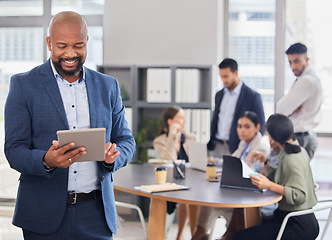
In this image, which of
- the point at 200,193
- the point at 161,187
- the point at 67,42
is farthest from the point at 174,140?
the point at 67,42

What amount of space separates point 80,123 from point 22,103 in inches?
8.7

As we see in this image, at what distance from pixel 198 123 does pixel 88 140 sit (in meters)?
3.44

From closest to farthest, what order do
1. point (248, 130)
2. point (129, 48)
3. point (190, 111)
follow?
point (248, 130), point (190, 111), point (129, 48)

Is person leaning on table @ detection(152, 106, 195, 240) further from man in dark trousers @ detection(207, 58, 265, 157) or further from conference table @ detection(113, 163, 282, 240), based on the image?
conference table @ detection(113, 163, 282, 240)

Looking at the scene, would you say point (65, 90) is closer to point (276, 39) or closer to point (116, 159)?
point (116, 159)

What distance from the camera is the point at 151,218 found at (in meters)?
3.05

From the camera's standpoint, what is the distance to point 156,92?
5082 millimetres

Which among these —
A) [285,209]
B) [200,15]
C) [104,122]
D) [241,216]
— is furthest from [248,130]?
[104,122]

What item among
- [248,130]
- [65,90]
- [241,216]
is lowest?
[241,216]

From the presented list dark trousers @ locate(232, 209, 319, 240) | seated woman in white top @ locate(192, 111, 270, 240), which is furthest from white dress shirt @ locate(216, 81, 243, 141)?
dark trousers @ locate(232, 209, 319, 240)

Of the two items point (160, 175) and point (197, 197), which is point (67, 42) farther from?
point (160, 175)

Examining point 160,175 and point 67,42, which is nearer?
point 67,42

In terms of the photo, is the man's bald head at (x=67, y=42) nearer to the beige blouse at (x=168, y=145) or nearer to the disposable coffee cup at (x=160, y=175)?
the disposable coffee cup at (x=160, y=175)

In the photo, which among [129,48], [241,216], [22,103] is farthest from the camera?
[129,48]
